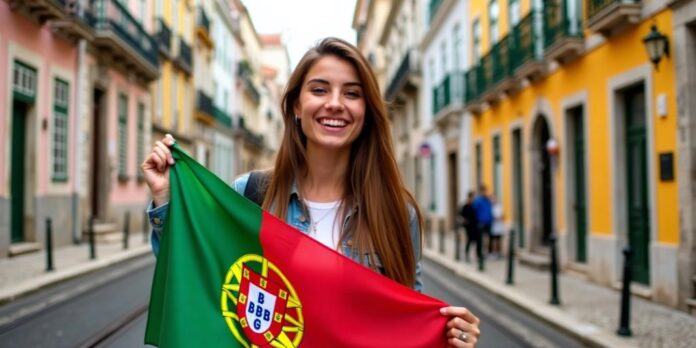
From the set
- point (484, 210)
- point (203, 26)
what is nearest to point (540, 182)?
point (484, 210)

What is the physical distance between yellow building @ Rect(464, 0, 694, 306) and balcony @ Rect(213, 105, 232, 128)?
2472cm

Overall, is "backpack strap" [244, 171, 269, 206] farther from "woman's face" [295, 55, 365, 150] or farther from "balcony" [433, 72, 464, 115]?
"balcony" [433, 72, 464, 115]

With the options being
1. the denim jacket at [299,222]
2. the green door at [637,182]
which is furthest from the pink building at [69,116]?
the denim jacket at [299,222]

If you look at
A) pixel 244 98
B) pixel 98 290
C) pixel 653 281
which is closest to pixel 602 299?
pixel 653 281

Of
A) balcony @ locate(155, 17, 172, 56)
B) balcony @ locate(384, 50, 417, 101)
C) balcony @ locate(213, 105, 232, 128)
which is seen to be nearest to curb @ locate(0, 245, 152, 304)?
balcony @ locate(155, 17, 172, 56)

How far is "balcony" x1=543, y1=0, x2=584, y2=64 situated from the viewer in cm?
1357

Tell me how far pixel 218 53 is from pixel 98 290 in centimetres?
3664

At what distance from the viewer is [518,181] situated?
18656mm

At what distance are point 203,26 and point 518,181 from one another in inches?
941

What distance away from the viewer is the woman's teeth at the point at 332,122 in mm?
2562

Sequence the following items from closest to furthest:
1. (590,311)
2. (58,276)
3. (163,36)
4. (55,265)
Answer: (590,311)
(58,276)
(55,265)
(163,36)

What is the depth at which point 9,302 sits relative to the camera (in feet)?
29.6

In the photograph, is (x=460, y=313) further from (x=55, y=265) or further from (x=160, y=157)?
(x=55, y=265)

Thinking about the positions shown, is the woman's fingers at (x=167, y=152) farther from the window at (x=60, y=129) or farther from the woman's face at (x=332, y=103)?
the window at (x=60, y=129)
